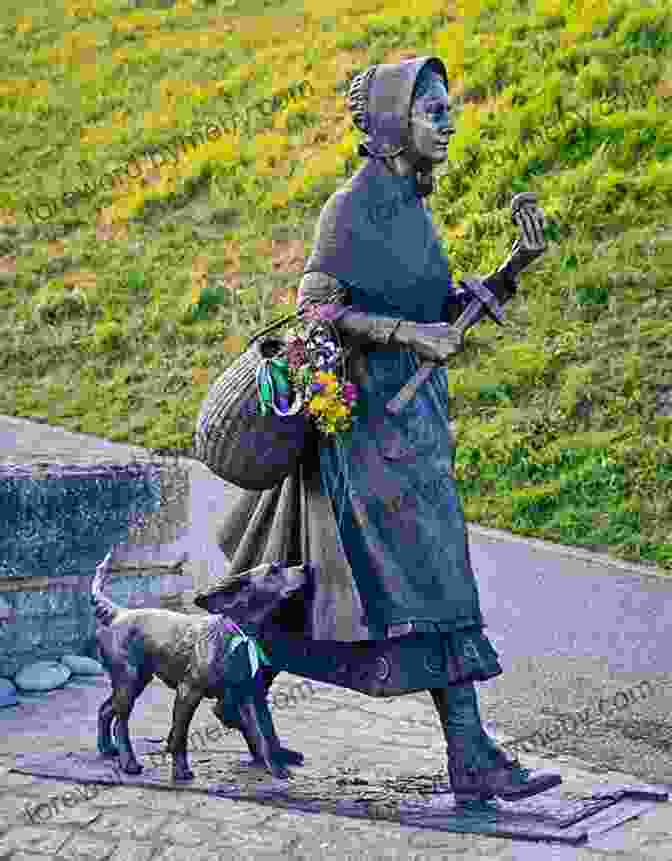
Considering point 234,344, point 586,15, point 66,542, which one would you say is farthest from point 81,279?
point 66,542

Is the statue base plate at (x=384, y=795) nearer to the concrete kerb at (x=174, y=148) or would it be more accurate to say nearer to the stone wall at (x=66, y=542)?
the stone wall at (x=66, y=542)

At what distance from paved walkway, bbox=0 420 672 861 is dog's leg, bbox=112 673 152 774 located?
15 cm

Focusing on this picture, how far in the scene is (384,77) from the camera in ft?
22.7

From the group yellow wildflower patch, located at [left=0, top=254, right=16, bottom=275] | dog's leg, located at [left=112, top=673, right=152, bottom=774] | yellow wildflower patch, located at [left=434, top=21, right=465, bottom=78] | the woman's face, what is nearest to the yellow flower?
the woman's face

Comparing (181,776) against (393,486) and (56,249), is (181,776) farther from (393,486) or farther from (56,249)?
(56,249)

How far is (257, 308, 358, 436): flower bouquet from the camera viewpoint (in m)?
6.75

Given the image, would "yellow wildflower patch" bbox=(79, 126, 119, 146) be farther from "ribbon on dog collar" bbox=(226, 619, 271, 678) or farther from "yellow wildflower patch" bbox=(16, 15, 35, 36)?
"ribbon on dog collar" bbox=(226, 619, 271, 678)

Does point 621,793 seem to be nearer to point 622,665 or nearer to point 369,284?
point 369,284

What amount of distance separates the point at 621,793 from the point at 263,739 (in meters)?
1.37

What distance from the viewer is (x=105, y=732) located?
7461mm

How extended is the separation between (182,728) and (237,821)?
1.74 ft

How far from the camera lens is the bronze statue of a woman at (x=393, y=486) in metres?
6.80

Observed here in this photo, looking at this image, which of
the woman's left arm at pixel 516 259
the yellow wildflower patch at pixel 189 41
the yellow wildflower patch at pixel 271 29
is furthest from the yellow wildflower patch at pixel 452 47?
the woman's left arm at pixel 516 259

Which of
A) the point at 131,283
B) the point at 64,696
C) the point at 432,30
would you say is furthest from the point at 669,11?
the point at 64,696
